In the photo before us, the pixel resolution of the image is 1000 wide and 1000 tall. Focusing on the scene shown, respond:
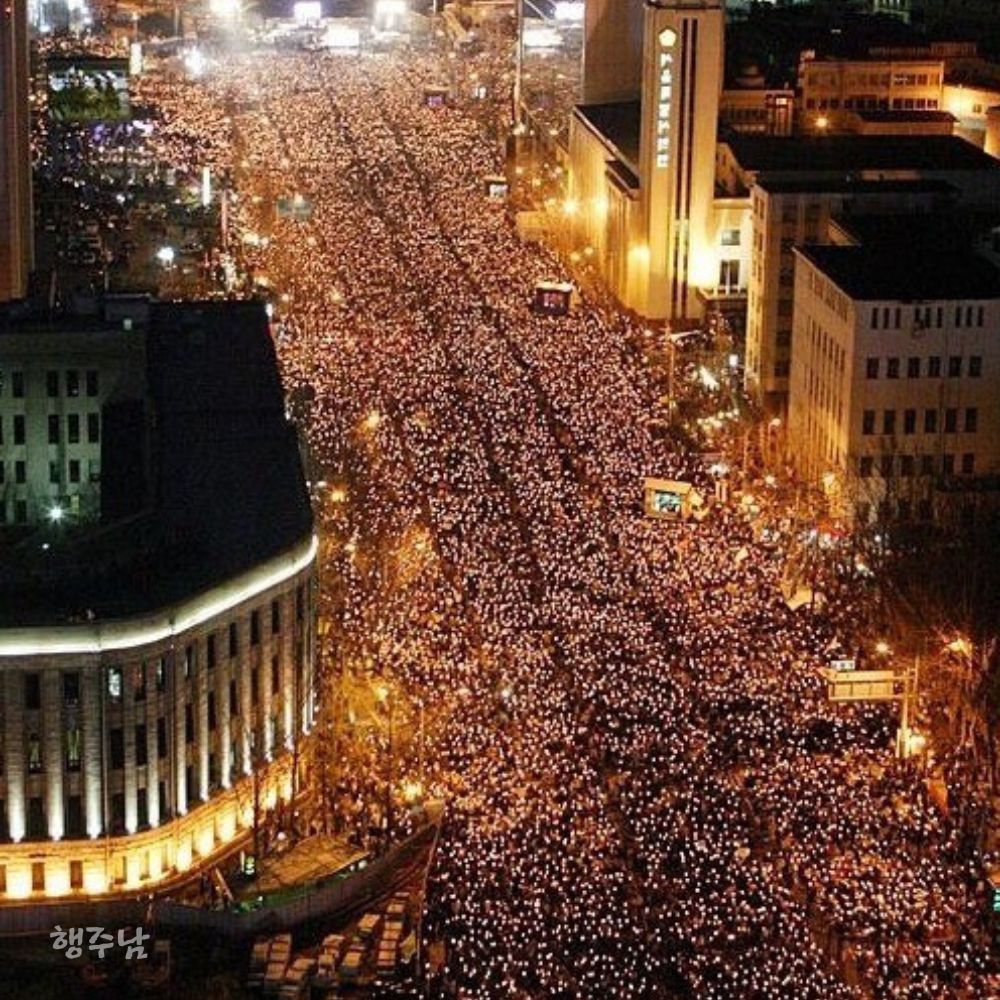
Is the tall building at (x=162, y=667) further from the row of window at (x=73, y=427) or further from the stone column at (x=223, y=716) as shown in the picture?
the row of window at (x=73, y=427)

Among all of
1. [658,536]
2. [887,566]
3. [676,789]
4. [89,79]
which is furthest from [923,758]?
[89,79]

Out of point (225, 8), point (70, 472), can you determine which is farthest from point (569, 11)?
point (70, 472)

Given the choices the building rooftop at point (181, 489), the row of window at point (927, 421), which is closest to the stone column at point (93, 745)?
the building rooftop at point (181, 489)

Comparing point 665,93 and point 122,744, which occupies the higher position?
point 665,93

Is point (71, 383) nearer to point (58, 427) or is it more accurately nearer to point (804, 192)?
point (58, 427)

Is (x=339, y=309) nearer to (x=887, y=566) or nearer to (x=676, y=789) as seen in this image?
(x=887, y=566)
